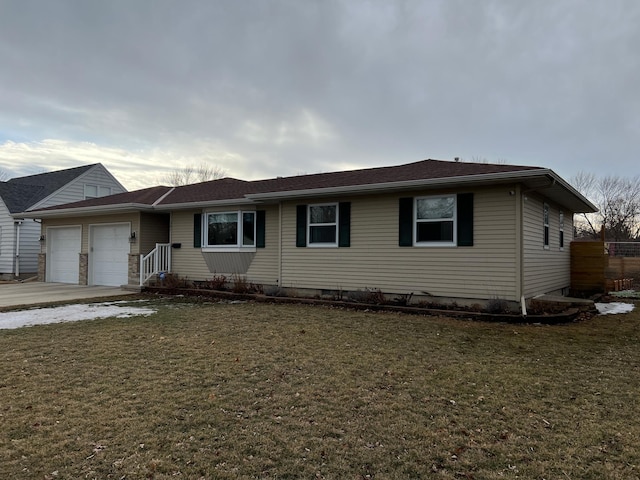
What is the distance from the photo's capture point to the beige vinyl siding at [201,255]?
11.6m

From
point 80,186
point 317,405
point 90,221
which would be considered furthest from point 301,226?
point 80,186

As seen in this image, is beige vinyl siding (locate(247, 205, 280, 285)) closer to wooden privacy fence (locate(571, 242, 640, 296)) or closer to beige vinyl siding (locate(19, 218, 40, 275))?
wooden privacy fence (locate(571, 242, 640, 296))

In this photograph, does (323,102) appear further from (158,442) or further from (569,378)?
(158,442)

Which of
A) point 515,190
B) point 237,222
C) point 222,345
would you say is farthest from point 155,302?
point 515,190

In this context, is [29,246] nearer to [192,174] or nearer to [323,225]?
[323,225]

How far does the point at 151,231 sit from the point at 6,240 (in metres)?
9.75

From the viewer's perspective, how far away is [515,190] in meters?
7.95

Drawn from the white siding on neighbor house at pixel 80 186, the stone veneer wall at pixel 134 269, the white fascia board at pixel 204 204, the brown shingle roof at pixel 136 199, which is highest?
the white siding on neighbor house at pixel 80 186

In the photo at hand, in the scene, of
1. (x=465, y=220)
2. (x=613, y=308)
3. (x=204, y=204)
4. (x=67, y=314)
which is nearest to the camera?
(x=67, y=314)

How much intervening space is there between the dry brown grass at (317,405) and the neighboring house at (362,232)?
8.48 ft

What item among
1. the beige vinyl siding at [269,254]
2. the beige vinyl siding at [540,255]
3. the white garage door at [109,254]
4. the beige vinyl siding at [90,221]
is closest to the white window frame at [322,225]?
the beige vinyl siding at [269,254]

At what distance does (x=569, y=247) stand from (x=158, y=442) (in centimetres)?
1358

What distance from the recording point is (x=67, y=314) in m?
8.10

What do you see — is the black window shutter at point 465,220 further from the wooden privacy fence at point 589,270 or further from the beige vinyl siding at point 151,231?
the beige vinyl siding at point 151,231
